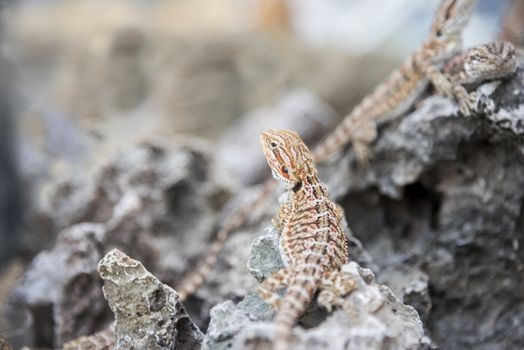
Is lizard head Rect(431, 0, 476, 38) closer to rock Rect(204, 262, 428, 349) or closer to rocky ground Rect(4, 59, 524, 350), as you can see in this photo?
rocky ground Rect(4, 59, 524, 350)

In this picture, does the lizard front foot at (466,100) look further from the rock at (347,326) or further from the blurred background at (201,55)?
the blurred background at (201,55)

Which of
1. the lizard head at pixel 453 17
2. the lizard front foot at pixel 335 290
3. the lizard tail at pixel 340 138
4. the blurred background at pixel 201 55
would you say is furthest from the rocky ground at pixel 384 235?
the blurred background at pixel 201 55

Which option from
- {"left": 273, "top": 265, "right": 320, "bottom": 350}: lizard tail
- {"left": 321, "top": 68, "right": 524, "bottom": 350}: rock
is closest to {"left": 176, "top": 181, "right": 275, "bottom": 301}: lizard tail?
{"left": 321, "top": 68, "right": 524, "bottom": 350}: rock

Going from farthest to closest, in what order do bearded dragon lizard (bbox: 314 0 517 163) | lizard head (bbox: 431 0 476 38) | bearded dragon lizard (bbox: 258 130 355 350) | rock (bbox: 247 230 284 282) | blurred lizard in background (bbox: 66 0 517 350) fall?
lizard head (bbox: 431 0 476 38) → bearded dragon lizard (bbox: 314 0 517 163) → blurred lizard in background (bbox: 66 0 517 350) → rock (bbox: 247 230 284 282) → bearded dragon lizard (bbox: 258 130 355 350)

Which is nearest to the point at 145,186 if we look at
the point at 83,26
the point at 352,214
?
the point at 352,214

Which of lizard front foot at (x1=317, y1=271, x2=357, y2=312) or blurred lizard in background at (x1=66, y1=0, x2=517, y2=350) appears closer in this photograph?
lizard front foot at (x1=317, y1=271, x2=357, y2=312)

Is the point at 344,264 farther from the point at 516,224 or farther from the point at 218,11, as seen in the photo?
the point at 218,11
